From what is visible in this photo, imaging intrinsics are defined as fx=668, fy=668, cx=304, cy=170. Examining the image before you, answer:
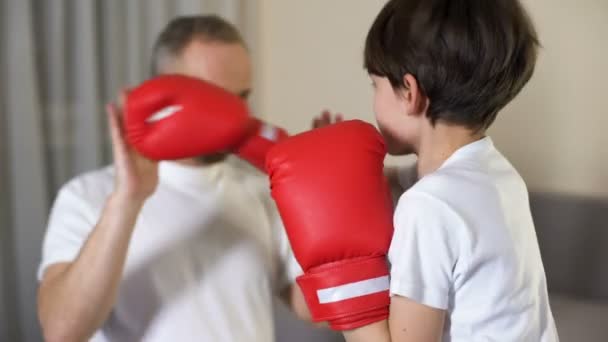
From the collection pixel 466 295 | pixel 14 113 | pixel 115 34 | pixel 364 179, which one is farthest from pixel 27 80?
pixel 466 295

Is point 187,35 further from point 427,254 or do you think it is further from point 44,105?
point 44,105

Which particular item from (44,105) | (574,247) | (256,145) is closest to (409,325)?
(256,145)

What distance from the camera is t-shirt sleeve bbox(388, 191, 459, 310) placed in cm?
80

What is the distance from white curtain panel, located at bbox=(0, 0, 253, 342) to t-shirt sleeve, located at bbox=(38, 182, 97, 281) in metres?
0.71

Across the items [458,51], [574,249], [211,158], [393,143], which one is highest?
[458,51]

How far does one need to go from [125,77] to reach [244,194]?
897 mm

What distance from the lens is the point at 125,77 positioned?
6.31 ft

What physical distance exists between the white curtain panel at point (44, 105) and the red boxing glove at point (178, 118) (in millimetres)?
881

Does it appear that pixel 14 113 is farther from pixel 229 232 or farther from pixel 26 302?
pixel 229 232

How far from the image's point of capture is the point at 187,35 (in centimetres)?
117

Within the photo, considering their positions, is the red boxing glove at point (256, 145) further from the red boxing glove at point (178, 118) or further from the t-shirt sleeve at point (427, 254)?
the t-shirt sleeve at point (427, 254)

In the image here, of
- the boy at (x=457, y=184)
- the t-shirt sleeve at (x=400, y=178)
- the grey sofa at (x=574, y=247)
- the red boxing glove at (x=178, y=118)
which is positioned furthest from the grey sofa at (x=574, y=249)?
the red boxing glove at (x=178, y=118)

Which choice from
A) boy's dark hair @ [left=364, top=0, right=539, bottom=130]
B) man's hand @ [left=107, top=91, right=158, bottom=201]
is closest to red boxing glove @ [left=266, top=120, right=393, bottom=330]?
boy's dark hair @ [left=364, top=0, right=539, bottom=130]

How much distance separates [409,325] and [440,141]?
25 centimetres
